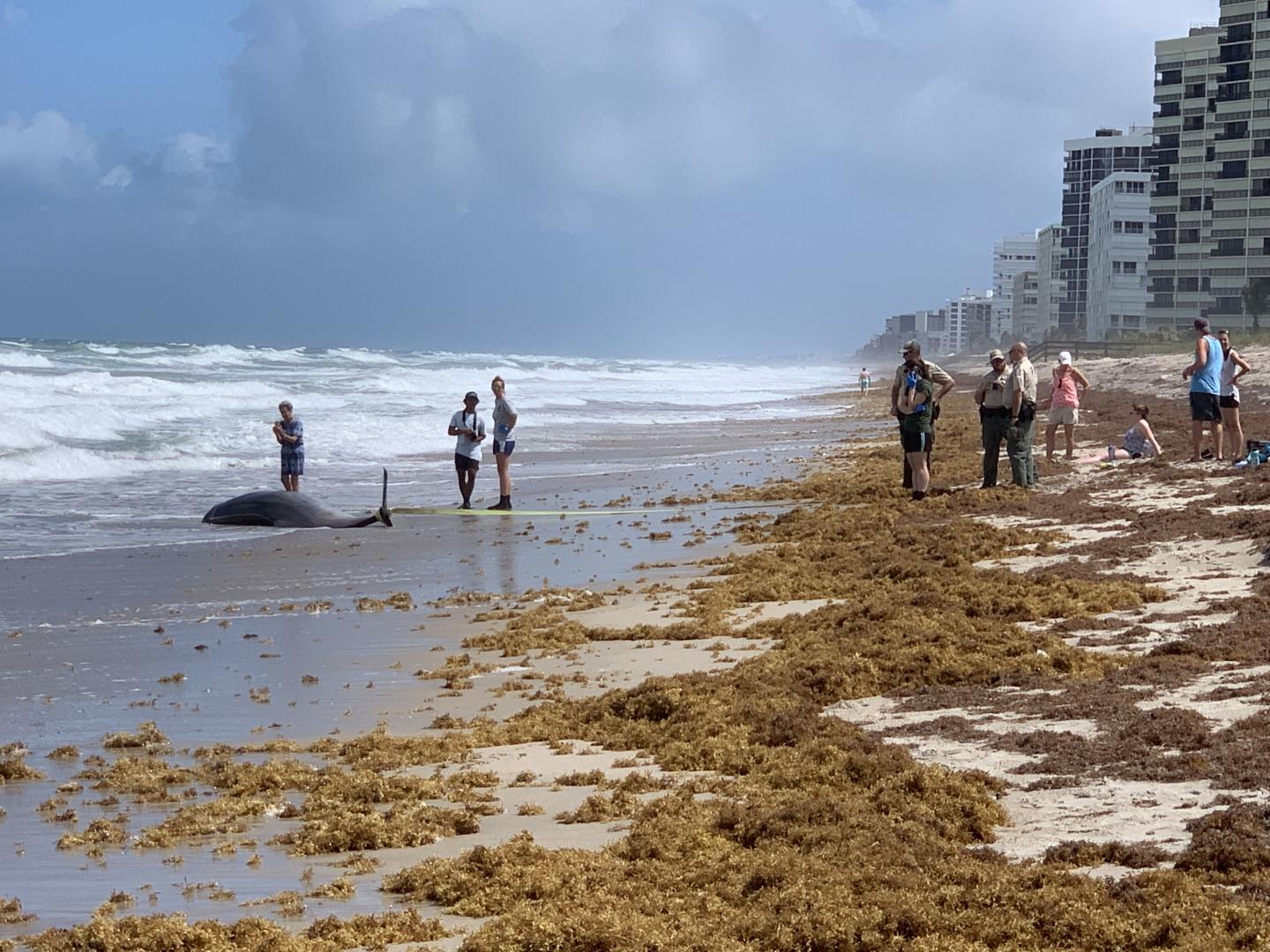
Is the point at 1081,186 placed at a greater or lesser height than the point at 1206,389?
greater

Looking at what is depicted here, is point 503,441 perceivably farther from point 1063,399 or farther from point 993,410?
point 1063,399

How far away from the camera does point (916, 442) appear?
1627 centimetres

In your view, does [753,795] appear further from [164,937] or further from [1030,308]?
[1030,308]

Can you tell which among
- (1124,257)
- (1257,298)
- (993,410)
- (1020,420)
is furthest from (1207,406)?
(1124,257)

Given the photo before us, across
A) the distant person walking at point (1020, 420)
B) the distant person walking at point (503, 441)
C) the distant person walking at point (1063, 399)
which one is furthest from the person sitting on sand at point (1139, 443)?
the distant person walking at point (503, 441)

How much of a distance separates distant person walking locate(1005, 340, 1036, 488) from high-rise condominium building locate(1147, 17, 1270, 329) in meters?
95.2

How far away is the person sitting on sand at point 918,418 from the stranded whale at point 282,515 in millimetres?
6091

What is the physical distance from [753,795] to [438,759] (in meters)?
1.79

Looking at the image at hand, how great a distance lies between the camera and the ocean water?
19031 mm

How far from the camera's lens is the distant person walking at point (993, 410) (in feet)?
53.1

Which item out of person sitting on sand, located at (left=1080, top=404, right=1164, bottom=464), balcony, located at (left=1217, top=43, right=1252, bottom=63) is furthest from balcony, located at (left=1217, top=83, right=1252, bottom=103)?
person sitting on sand, located at (left=1080, top=404, right=1164, bottom=464)

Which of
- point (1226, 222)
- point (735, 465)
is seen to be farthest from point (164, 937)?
point (1226, 222)

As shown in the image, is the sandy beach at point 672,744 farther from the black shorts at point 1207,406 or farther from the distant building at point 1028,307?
the distant building at point 1028,307

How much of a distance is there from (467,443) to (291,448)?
7.54 ft
